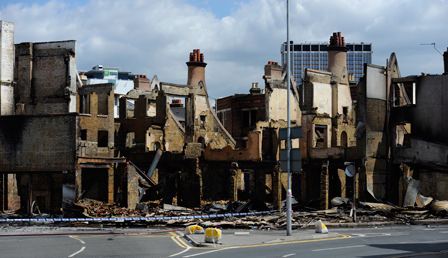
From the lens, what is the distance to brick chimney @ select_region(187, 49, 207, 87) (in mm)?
55562

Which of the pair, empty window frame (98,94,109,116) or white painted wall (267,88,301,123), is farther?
empty window frame (98,94,109,116)

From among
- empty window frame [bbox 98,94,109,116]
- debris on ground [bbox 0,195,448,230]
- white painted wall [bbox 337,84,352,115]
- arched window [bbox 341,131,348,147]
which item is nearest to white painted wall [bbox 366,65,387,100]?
debris on ground [bbox 0,195,448,230]

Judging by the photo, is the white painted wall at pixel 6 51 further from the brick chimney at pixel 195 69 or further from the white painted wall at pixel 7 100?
the brick chimney at pixel 195 69

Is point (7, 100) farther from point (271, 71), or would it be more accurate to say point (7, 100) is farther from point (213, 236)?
point (213, 236)

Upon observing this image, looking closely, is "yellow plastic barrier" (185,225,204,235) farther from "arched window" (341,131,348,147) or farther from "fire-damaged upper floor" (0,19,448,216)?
"arched window" (341,131,348,147)

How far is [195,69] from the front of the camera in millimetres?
55781

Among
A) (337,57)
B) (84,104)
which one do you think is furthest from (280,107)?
(84,104)

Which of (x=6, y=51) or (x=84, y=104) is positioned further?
(x=84, y=104)

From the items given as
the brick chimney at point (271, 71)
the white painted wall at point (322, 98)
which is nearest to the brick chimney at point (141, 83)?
the brick chimney at point (271, 71)

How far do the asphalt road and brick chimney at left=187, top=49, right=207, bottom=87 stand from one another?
117ft

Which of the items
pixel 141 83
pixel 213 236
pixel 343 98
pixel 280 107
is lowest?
pixel 213 236

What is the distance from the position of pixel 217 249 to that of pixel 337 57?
123 feet

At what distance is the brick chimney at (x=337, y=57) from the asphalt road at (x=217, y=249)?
1219 inches

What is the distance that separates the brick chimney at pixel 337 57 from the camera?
5050 cm
